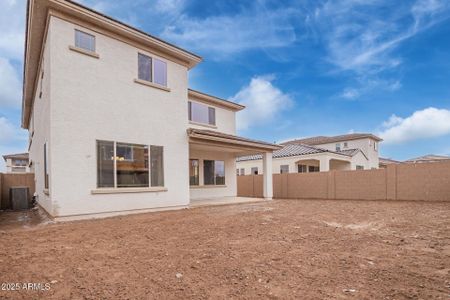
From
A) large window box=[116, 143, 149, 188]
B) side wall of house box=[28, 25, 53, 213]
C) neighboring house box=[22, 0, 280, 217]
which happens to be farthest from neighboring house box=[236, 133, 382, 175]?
side wall of house box=[28, 25, 53, 213]

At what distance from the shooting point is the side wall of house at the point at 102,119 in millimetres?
8656

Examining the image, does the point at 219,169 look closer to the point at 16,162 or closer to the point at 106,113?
the point at 106,113

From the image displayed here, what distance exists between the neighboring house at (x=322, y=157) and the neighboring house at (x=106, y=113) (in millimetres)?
13352

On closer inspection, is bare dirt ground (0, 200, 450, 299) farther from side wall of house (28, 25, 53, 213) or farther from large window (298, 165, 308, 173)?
large window (298, 165, 308, 173)

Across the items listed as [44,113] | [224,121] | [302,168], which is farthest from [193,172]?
[302,168]

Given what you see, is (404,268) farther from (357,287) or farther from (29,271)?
(29,271)

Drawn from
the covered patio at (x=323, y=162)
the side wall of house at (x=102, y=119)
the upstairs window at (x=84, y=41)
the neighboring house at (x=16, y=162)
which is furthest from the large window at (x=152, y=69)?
the neighboring house at (x=16, y=162)

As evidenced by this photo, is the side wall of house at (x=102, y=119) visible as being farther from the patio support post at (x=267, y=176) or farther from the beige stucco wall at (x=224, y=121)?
the patio support post at (x=267, y=176)

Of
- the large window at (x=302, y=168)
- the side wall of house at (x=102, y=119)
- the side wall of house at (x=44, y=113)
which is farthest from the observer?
the large window at (x=302, y=168)

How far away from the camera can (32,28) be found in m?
9.59

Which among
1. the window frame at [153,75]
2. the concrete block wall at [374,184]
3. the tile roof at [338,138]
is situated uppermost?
the window frame at [153,75]

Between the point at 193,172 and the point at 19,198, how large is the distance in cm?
870

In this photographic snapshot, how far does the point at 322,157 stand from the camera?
23.8m

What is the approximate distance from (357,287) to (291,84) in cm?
2096
